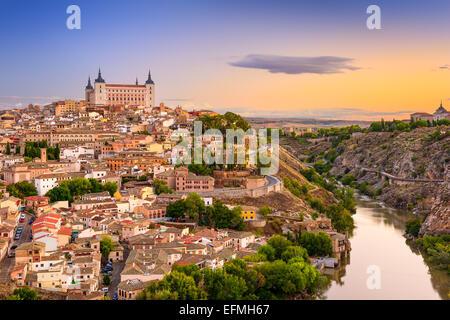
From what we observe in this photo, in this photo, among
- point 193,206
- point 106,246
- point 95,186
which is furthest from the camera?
point 95,186

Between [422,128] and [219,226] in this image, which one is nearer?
[219,226]

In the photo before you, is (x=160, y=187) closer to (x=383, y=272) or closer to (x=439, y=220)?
(x=383, y=272)

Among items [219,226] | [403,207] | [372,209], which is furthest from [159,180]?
[403,207]

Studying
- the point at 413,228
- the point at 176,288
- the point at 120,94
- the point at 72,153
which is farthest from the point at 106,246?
the point at 120,94

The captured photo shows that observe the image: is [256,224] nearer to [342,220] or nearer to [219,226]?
[219,226]

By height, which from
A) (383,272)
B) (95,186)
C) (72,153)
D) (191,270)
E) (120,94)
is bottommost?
(383,272)

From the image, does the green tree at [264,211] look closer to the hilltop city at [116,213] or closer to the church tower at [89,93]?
the hilltop city at [116,213]
